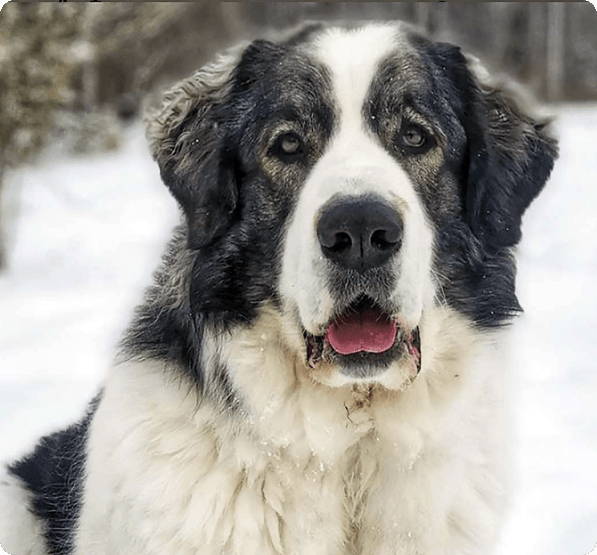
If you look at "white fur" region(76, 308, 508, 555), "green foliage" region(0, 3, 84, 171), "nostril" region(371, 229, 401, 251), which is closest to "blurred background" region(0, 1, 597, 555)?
"green foliage" region(0, 3, 84, 171)

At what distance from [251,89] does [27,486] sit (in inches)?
→ 78.0

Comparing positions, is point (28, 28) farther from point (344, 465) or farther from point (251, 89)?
point (344, 465)

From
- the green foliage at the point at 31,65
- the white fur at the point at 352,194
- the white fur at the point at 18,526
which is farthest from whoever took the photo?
the green foliage at the point at 31,65

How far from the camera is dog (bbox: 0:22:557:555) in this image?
286cm

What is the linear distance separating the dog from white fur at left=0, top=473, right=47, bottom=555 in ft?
1.81

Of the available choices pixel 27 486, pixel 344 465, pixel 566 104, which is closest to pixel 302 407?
pixel 344 465

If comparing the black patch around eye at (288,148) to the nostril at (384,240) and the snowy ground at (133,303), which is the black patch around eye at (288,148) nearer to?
the nostril at (384,240)

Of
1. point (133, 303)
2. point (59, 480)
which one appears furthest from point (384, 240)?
point (59, 480)

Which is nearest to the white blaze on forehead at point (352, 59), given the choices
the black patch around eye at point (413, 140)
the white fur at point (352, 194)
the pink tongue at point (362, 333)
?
the white fur at point (352, 194)

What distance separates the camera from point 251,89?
3074 mm

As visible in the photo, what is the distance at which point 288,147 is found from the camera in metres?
2.90

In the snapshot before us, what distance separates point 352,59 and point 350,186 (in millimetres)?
572

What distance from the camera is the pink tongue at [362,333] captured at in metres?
2.73

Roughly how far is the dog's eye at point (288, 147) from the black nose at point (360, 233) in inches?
17.1
